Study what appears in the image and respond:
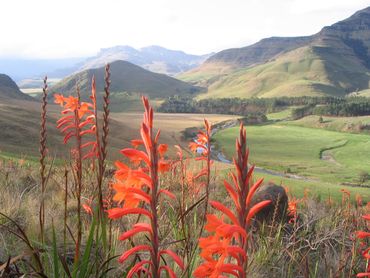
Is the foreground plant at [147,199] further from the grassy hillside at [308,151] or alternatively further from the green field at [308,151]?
the grassy hillside at [308,151]

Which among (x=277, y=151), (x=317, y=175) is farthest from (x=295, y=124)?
(x=317, y=175)

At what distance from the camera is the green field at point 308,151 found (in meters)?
56.8

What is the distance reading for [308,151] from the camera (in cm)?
7662

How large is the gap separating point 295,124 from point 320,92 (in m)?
87.6

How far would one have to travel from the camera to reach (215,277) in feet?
4.74

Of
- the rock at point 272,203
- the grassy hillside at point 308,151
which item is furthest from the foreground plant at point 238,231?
the grassy hillside at point 308,151

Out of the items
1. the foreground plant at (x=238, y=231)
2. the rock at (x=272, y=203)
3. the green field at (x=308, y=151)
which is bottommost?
the green field at (x=308, y=151)

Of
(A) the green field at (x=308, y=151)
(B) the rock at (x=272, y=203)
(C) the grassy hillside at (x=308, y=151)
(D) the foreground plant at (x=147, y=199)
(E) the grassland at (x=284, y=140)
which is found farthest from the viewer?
(C) the grassy hillside at (x=308, y=151)

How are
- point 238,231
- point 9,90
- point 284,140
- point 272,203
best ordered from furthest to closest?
point 9,90
point 284,140
point 272,203
point 238,231

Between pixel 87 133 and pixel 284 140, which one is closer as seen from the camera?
pixel 87 133

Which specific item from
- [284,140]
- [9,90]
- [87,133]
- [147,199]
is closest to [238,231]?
[147,199]

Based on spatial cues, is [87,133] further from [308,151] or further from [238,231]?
[308,151]

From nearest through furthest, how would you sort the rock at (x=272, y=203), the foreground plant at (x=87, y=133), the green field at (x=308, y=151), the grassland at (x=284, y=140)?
the foreground plant at (x=87, y=133) → the rock at (x=272, y=203) → the grassland at (x=284, y=140) → the green field at (x=308, y=151)

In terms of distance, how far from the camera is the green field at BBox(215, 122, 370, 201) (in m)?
56.8
